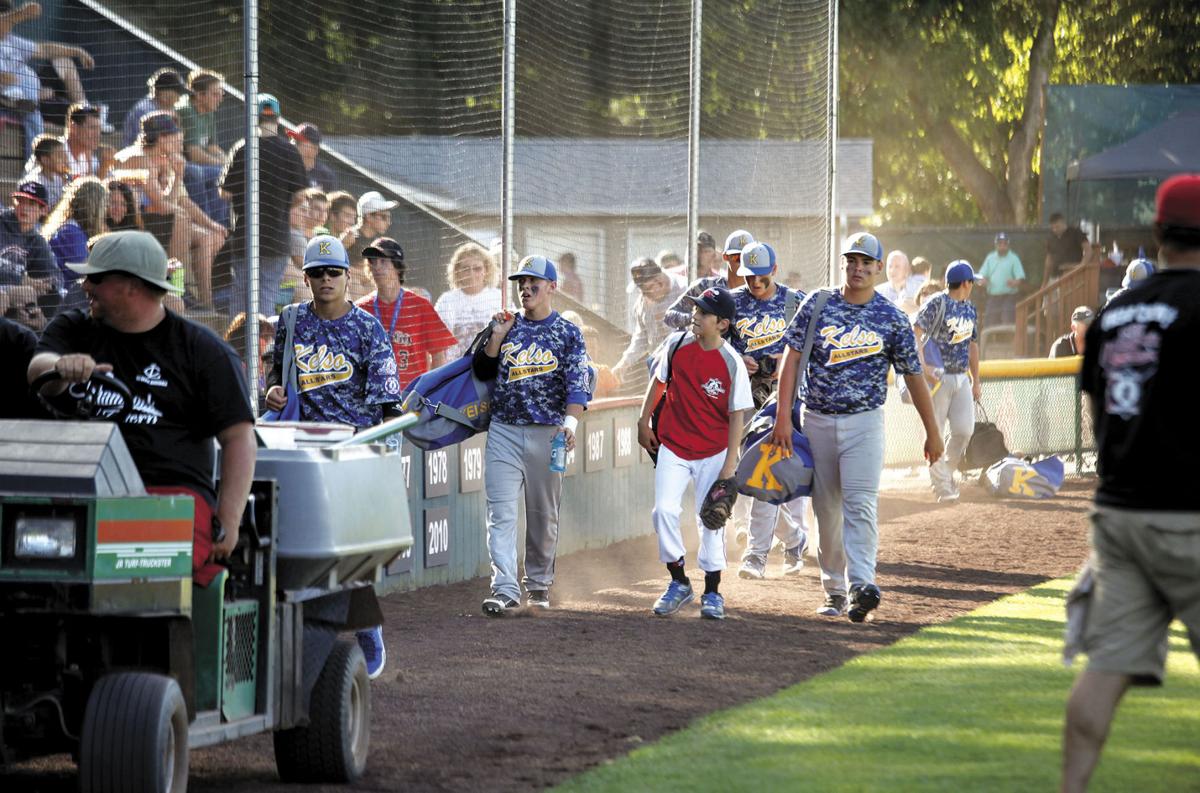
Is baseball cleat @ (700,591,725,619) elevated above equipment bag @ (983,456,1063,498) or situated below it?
below

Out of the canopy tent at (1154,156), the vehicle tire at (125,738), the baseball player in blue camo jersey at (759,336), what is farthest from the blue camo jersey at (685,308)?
the canopy tent at (1154,156)

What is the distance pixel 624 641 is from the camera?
31.5ft

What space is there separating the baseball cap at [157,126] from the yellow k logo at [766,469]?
4802 mm

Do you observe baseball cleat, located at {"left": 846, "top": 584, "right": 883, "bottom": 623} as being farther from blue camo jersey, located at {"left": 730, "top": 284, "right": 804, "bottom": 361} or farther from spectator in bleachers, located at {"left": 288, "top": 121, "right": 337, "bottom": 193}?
spectator in bleachers, located at {"left": 288, "top": 121, "right": 337, "bottom": 193}

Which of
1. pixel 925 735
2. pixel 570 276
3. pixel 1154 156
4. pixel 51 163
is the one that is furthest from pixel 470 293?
pixel 1154 156

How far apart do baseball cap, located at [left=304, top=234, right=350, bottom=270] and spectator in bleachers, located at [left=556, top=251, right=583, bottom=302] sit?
717 centimetres

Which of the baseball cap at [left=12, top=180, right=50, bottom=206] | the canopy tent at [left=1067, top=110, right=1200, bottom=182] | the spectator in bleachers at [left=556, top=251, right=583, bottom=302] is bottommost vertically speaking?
the spectator in bleachers at [left=556, top=251, right=583, bottom=302]

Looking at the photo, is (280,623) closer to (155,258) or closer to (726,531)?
(155,258)

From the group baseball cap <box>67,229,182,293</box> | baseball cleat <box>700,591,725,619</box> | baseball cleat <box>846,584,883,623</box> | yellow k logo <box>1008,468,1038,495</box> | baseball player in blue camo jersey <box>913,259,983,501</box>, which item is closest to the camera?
baseball cap <box>67,229,182,293</box>

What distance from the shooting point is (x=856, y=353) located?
1001 cm

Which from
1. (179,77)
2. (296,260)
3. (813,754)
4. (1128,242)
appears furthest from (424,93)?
(1128,242)

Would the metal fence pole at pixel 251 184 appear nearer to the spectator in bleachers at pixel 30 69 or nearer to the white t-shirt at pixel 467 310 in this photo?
the spectator in bleachers at pixel 30 69

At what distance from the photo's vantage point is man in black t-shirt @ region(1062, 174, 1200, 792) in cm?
507

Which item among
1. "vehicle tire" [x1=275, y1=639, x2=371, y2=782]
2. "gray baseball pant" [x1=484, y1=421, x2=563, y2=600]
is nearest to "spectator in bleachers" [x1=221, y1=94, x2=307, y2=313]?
"gray baseball pant" [x1=484, y1=421, x2=563, y2=600]
